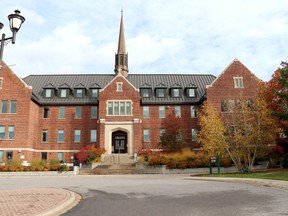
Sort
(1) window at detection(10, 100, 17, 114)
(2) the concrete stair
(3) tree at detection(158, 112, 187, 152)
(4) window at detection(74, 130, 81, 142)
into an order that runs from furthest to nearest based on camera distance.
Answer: (4) window at detection(74, 130, 81, 142)
(1) window at detection(10, 100, 17, 114)
(3) tree at detection(158, 112, 187, 152)
(2) the concrete stair

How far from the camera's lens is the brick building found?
133ft

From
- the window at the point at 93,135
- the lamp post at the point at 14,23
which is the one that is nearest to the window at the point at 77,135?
the window at the point at 93,135

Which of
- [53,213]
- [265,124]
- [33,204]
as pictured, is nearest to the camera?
[53,213]

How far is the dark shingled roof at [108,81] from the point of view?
45.3m

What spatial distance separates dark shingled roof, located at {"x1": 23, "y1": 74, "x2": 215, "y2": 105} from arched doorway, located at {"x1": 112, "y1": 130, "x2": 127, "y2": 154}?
5665 millimetres

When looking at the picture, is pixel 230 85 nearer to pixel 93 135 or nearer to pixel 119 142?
pixel 119 142

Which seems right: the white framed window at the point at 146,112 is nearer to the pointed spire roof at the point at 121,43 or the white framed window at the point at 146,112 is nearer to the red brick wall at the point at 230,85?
the red brick wall at the point at 230,85

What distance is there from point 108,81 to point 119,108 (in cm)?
1023

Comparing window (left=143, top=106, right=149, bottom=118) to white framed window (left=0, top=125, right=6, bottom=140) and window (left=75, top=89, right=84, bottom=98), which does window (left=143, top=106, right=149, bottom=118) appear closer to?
window (left=75, top=89, right=84, bottom=98)

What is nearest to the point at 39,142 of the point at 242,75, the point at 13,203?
the point at 242,75

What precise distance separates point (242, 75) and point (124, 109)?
16.8m

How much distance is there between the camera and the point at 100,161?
37.9 meters

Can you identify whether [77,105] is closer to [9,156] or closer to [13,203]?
[9,156]

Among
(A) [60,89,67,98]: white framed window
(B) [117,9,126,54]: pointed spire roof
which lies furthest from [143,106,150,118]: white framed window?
(B) [117,9,126,54]: pointed spire roof
